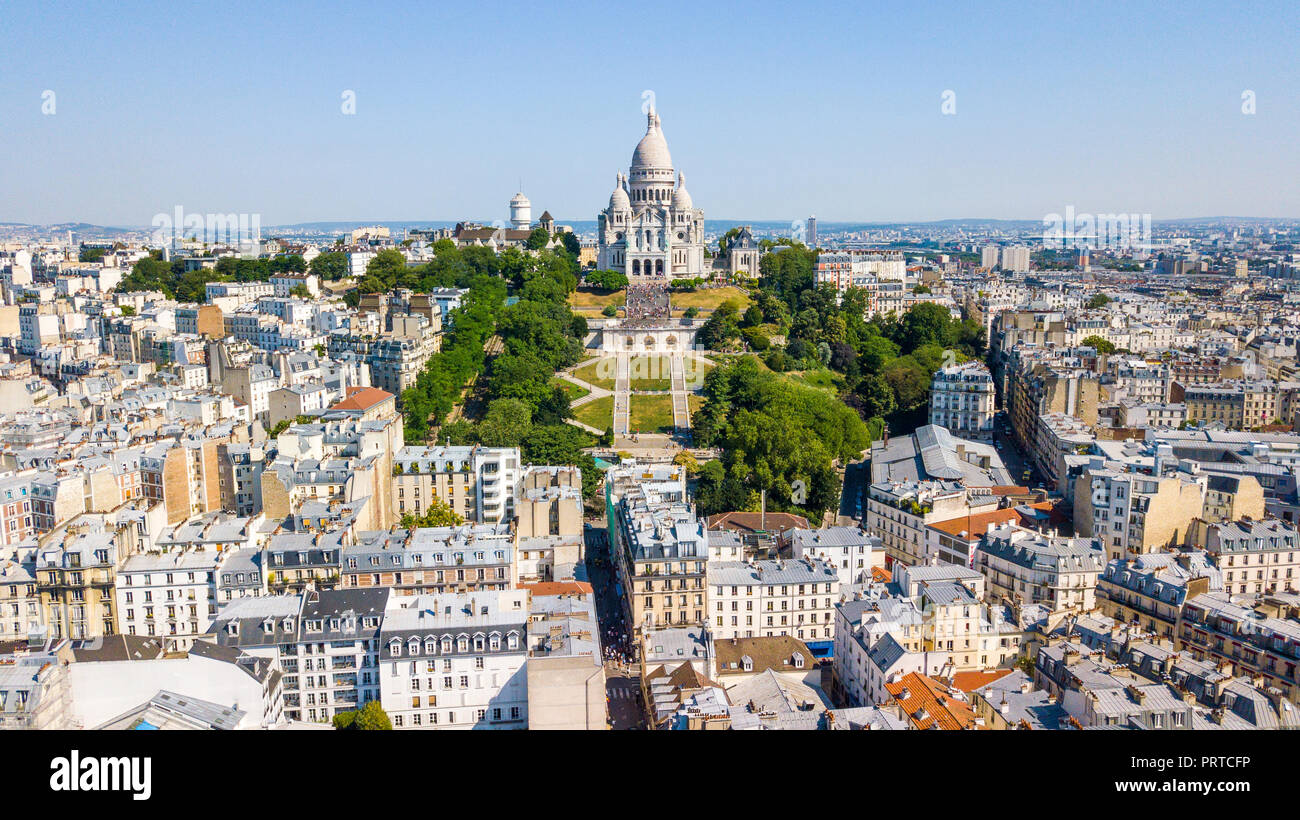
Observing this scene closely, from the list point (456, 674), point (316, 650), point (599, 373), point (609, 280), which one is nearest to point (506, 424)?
point (599, 373)

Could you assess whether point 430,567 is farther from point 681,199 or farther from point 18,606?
point 681,199

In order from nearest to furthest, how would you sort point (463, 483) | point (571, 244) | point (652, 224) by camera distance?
point (463, 483) < point (652, 224) < point (571, 244)

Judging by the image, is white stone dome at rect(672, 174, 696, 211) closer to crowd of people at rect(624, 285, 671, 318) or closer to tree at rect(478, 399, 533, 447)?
crowd of people at rect(624, 285, 671, 318)

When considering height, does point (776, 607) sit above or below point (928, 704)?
below

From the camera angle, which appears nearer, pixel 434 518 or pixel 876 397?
pixel 434 518

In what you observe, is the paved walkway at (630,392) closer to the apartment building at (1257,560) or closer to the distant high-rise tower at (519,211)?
the apartment building at (1257,560)

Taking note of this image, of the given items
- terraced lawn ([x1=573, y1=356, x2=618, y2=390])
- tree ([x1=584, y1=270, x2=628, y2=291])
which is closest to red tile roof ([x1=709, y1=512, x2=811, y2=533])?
terraced lawn ([x1=573, y1=356, x2=618, y2=390])
